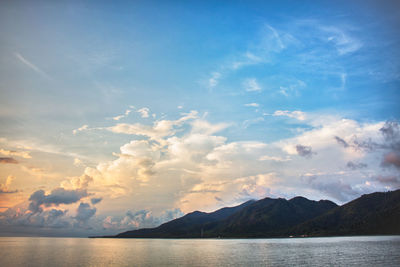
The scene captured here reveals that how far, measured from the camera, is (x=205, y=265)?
112 meters

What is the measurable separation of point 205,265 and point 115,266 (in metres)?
34.0

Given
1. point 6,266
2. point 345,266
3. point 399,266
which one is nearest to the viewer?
point 399,266

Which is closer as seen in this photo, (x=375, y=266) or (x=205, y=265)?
(x=375, y=266)

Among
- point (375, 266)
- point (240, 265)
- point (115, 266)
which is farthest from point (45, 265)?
point (375, 266)

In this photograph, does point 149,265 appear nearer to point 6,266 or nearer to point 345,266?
point 6,266

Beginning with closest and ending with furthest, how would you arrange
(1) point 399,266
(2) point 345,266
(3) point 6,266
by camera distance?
(1) point 399,266 → (2) point 345,266 → (3) point 6,266

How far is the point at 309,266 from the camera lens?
343 ft

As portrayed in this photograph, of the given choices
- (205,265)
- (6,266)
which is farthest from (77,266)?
(205,265)

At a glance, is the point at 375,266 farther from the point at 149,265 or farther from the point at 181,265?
the point at 149,265

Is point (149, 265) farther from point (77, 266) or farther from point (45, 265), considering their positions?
point (45, 265)

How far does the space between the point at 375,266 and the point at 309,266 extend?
68.9ft

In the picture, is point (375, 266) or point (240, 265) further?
point (240, 265)

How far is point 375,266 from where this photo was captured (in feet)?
321

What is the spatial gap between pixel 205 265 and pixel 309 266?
3807 centimetres
